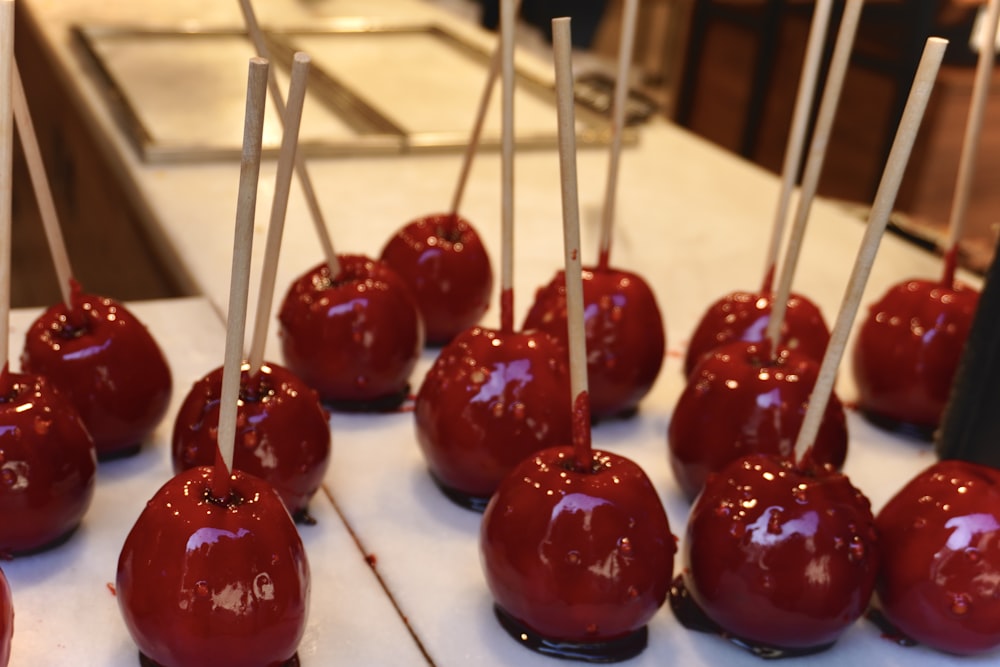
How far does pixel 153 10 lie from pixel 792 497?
177cm

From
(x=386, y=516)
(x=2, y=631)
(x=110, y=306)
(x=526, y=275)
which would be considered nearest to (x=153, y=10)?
(x=526, y=275)

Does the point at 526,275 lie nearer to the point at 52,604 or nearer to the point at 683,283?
the point at 683,283

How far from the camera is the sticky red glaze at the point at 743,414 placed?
0.81 meters

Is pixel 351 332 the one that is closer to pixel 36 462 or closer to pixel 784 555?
pixel 36 462

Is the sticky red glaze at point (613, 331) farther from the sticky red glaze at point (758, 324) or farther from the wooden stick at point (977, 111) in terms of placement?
the wooden stick at point (977, 111)

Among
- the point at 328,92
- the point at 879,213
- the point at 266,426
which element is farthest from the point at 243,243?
the point at 328,92

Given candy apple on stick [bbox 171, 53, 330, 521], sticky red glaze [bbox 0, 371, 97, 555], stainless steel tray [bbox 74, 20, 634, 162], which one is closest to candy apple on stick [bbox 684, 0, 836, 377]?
candy apple on stick [bbox 171, 53, 330, 521]

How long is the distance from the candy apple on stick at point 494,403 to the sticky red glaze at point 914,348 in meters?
0.30

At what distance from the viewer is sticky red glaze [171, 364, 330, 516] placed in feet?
2.46

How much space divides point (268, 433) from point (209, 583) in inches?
6.1

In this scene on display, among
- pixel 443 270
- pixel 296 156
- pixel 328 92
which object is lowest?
pixel 328 92

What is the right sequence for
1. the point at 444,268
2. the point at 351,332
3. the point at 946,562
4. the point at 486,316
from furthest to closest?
the point at 486,316 → the point at 444,268 → the point at 351,332 → the point at 946,562

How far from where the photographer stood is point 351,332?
35.9 inches

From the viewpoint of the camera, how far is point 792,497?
687 millimetres
